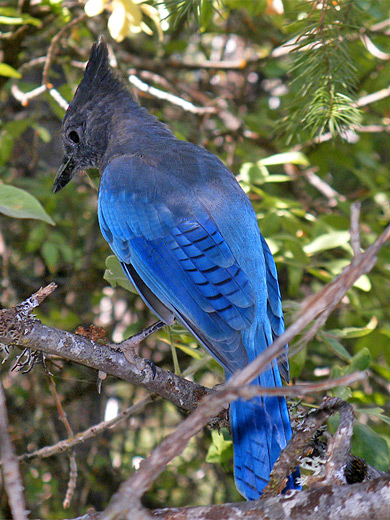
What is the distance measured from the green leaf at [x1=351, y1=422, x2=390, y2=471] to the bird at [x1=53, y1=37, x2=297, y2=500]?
0.21m

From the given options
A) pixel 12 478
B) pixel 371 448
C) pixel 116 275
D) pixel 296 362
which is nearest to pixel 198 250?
pixel 116 275

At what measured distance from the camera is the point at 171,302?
2.22 meters

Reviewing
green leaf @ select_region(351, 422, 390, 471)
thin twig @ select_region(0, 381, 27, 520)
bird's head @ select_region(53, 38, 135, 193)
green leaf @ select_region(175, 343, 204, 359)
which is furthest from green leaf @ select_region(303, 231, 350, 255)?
thin twig @ select_region(0, 381, 27, 520)

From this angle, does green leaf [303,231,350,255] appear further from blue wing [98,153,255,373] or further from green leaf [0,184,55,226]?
green leaf [0,184,55,226]

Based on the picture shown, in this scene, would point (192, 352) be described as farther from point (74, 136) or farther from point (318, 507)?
point (74, 136)

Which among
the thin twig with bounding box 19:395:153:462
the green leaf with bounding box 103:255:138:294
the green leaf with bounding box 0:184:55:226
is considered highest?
the green leaf with bounding box 0:184:55:226

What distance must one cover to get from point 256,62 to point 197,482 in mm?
2591

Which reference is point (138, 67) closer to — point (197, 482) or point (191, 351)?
point (191, 351)

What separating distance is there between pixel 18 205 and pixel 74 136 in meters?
0.94

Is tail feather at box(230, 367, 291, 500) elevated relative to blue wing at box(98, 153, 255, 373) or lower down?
lower down

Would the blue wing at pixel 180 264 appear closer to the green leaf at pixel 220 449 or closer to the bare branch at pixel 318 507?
the green leaf at pixel 220 449

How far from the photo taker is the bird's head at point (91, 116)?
112 inches

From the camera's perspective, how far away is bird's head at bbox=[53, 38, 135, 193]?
2857mm

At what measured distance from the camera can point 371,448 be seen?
6.09 feet
